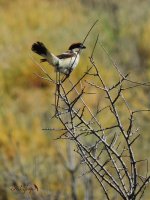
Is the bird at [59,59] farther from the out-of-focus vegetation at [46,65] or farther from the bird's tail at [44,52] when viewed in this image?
the out-of-focus vegetation at [46,65]

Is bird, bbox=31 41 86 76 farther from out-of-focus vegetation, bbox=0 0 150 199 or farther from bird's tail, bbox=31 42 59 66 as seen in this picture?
out-of-focus vegetation, bbox=0 0 150 199

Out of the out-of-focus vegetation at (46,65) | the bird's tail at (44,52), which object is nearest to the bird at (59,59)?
the bird's tail at (44,52)

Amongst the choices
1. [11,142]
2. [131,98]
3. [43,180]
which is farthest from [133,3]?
[43,180]

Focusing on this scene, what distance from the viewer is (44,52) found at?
146 inches

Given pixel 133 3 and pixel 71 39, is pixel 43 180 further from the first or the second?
pixel 133 3

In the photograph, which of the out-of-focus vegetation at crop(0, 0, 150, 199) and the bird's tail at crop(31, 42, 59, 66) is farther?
the out-of-focus vegetation at crop(0, 0, 150, 199)

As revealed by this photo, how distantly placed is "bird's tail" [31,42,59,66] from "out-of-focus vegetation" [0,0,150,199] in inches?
242

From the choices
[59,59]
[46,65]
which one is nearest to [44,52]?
[59,59]

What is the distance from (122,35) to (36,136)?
724 cm

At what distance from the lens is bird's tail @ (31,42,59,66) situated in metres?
3.67

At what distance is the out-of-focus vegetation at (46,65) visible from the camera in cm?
1196

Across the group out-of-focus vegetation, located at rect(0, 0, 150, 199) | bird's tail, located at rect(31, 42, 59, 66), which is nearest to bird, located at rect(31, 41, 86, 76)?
bird's tail, located at rect(31, 42, 59, 66)

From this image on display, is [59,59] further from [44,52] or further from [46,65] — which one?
[46,65]

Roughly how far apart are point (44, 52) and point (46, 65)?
39.7 feet
